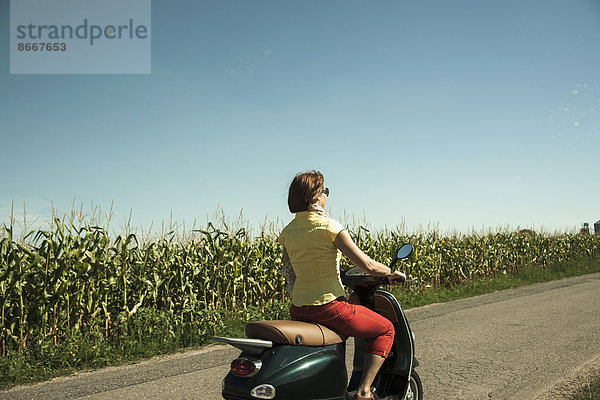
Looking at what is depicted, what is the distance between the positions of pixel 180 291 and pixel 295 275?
558 cm

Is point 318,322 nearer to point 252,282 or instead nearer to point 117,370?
point 117,370

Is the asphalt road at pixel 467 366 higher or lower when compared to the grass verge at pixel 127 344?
lower

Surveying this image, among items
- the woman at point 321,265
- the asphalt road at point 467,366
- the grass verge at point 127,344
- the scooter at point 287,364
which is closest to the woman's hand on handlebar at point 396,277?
the woman at point 321,265

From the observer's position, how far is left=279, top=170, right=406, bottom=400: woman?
10.3 feet

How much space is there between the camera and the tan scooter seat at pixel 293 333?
294 centimetres

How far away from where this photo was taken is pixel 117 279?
309 inches

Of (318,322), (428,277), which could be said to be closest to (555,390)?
(318,322)

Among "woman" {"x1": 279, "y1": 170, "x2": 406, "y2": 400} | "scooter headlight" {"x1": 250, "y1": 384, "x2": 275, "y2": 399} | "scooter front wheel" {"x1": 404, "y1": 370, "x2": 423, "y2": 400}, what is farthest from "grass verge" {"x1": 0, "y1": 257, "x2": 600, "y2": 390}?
"scooter headlight" {"x1": 250, "y1": 384, "x2": 275, "y2": 399}

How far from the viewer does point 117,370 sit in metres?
6.18

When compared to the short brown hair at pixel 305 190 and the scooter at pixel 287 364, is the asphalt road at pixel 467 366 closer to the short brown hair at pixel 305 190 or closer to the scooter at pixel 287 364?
the scooter at pixel 287 364

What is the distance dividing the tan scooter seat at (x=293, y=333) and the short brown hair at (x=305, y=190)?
79cm

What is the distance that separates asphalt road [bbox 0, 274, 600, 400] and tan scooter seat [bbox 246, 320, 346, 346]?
2210mm

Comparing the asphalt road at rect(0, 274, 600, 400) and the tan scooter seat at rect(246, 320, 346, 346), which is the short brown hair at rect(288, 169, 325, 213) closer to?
the tan scooter seat at rect(246, 320, 346, 346)

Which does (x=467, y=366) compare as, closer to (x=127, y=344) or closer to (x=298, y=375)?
(x=298, y=375)
